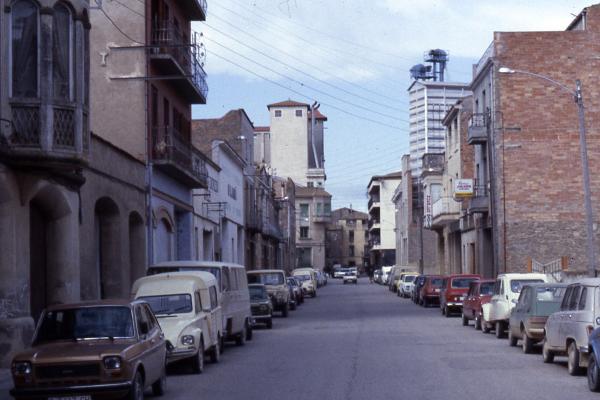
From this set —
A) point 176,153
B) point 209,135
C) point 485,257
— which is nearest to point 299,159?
point 209,135

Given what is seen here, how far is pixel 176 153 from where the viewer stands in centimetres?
3531

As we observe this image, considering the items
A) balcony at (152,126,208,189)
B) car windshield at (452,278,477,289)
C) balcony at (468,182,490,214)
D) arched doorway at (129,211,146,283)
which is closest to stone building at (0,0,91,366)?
arched doorway at (129,211,146,283)

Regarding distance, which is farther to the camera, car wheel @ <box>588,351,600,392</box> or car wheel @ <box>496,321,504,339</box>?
car wheel @ <box>496,321,504,339</box>

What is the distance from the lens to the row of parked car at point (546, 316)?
53.3 ft

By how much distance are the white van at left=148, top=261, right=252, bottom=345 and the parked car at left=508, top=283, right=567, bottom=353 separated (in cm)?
663

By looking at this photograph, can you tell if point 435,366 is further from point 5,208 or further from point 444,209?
point 444,209

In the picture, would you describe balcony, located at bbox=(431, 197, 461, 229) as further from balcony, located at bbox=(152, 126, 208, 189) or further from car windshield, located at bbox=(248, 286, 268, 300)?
car windshield, located at bbox=(248, 286, 268, 300)

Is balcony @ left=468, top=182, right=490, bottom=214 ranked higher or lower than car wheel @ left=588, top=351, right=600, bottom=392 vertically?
higher

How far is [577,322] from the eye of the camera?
54.5 feet

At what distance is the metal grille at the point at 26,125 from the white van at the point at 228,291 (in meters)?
5.41

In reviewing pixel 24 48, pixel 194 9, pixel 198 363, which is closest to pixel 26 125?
pixel 24 48

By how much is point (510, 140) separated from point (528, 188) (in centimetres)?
245

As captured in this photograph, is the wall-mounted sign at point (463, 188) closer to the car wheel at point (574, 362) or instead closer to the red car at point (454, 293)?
the red car at point (454, 293)

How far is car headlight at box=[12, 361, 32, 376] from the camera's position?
12.8 m
